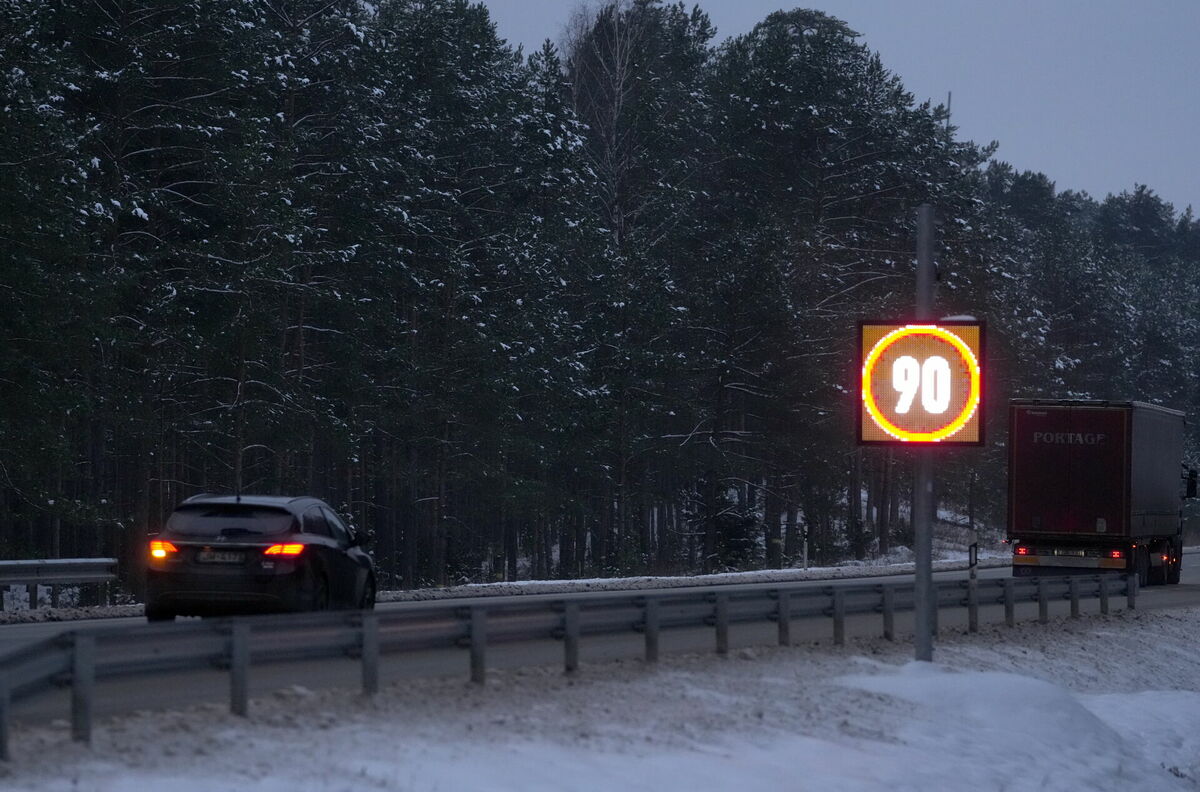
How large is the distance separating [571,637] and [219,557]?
3730 millimetres

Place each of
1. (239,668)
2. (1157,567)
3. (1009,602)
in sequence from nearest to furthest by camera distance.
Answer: (239,668), (1009,602), (1157,567)

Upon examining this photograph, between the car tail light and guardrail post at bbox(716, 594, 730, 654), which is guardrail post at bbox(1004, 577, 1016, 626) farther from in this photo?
the car tail light

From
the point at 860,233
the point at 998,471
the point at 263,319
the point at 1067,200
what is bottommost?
the point at 998,471

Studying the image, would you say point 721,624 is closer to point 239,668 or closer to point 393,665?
point 393,665

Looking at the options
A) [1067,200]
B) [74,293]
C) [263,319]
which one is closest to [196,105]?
[263,319]

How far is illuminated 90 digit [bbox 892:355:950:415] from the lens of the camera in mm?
19688

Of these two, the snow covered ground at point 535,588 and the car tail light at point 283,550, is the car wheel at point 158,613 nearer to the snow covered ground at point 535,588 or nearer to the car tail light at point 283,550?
the car tail light at point 283,550

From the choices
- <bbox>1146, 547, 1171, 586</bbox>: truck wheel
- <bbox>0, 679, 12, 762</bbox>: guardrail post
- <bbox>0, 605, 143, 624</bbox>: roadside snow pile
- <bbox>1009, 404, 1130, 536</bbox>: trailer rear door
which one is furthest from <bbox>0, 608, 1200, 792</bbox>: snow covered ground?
<bbox>1146, 547, 1171, 586</bbox>: truck wheel

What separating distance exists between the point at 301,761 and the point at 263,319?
3049 cm

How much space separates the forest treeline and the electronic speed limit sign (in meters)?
19.3

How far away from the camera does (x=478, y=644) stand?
14.7m

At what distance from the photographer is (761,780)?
497 inches

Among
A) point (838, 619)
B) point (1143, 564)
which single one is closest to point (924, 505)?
point (838, 619)

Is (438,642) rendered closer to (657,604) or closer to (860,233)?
A: (657,604)
